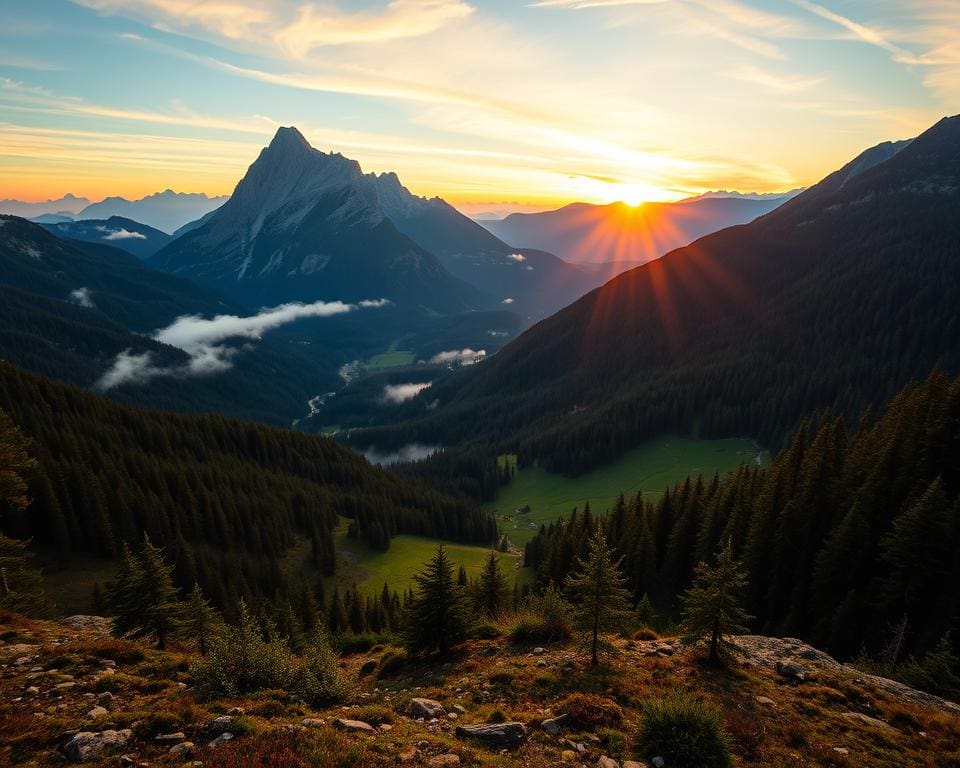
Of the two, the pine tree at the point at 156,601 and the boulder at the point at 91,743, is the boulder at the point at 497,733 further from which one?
the pine tree at the point at 156,601

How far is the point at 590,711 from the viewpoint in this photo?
19.9m

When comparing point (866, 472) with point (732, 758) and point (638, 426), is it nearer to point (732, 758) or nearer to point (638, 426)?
point (732, 758)

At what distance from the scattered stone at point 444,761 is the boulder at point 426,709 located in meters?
3.93

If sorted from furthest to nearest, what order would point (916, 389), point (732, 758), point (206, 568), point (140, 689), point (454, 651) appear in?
1. point (206, 568)
2. point (916, 389)
3. point (454, 651)
4. point (140, 689)
5. point (732, 758)

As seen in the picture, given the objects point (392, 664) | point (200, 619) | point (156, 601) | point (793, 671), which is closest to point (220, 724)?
point (392, 664)

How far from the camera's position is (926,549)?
38.3 meters

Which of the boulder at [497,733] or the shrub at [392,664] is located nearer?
the boulder at [497,733]

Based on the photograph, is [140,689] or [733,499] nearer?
[140,689]

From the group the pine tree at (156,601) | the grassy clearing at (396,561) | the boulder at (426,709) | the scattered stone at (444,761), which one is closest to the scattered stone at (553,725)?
the scattered stone at (444,761)

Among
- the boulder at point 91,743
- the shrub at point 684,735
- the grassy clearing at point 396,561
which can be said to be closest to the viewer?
the boulder at point 91,743

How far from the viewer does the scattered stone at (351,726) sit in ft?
58.3

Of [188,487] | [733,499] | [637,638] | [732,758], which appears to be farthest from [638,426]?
[732,758]

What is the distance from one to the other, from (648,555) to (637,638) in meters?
39.2

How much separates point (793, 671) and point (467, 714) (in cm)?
1761
